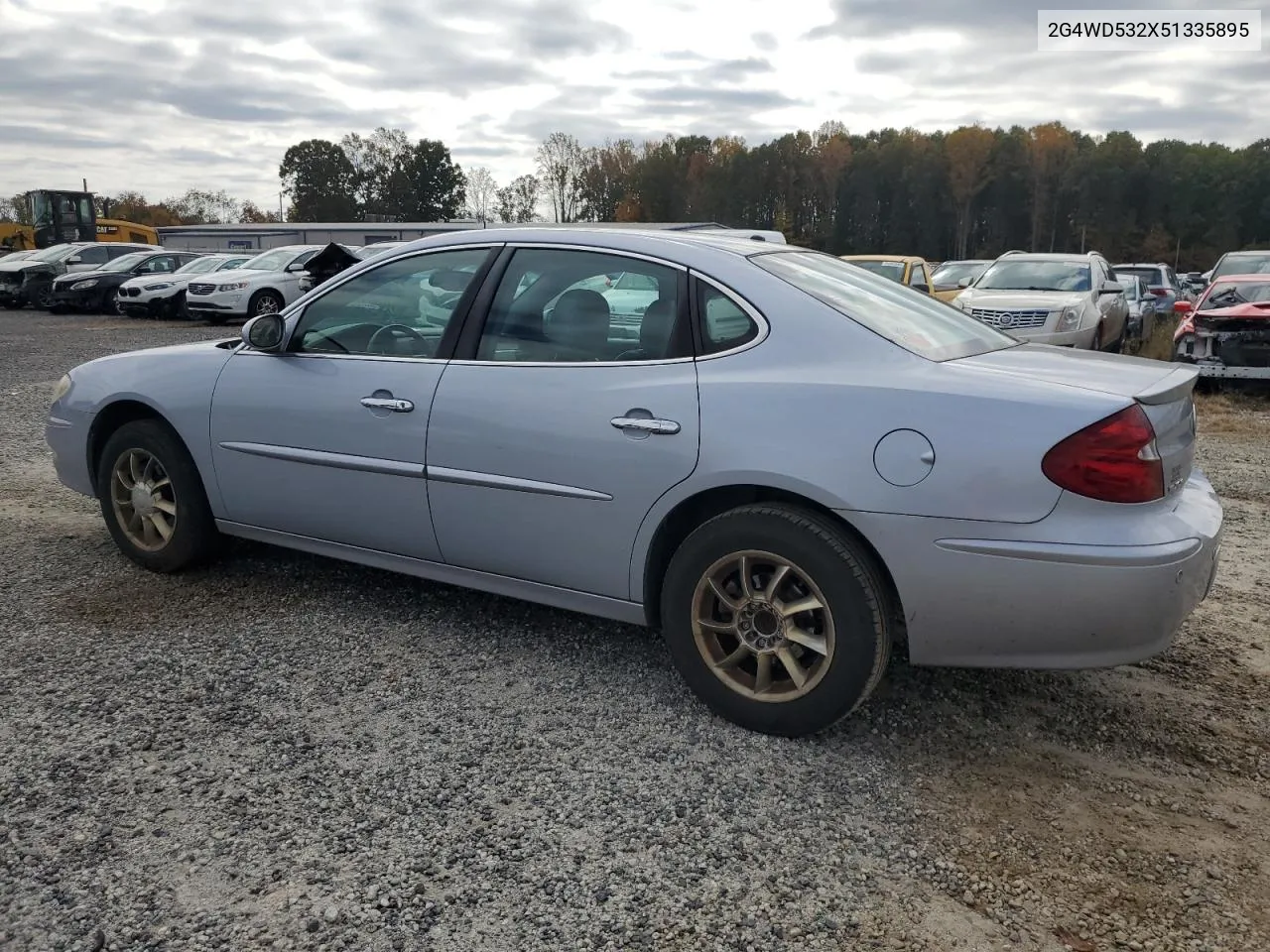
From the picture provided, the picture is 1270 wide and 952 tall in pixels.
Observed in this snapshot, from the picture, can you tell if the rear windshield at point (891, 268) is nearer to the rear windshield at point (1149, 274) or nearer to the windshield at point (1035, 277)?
the windshield at point (1035, 277)

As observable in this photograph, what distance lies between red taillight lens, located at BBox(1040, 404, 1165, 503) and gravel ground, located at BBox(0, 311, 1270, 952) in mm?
894

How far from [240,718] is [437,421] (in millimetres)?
1208

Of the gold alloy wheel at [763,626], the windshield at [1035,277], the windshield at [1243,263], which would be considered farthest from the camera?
the windshield at [1243,263]

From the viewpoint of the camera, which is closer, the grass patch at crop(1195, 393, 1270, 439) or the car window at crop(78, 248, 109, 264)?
the grass patch at crop(1195, 393, 1270, 439)

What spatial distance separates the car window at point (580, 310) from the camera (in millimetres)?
3277

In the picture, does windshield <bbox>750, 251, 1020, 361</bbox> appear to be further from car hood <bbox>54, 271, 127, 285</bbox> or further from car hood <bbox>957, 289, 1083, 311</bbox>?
car hood <bbox>54, 271, 127, 285</bbox>

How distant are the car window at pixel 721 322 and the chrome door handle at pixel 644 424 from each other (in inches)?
10.7

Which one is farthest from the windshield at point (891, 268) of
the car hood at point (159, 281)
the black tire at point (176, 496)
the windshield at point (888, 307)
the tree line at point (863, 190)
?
the tree line at point (863, 190)

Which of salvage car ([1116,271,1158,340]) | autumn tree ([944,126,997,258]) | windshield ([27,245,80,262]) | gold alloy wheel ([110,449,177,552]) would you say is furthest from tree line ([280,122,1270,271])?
gold alloy wheel ([110,449,177,552])

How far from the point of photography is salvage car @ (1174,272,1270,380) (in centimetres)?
1005

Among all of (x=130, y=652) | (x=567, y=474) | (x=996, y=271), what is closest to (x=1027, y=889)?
(x=567, y=474)

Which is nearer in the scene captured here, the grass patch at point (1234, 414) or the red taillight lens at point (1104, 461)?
the red taillight lens at point (1104, 461)

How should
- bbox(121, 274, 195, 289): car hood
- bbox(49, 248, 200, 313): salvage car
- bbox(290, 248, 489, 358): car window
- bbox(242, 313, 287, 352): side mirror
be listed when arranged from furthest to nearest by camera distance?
bbox(49, 248, 200, 313): salvage car
bbox(121, 274, 195, 289): car hood
bbox(242, 313, 287, 352): side mirror
bbox(290, 248, 489, 358): car window

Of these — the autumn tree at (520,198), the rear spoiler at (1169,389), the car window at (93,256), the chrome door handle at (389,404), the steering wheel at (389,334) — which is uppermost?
the autumn tree at (520,198)
